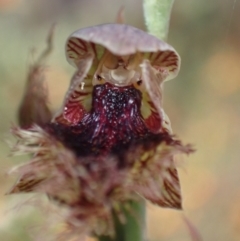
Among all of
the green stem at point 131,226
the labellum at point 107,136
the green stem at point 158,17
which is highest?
the green stem at point 158,17

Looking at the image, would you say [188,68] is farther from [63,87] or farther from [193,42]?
[63,87]

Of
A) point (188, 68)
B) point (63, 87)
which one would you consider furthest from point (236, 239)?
point (63, 87)

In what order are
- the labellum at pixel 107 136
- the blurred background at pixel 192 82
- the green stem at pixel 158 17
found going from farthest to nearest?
the blurred background at pixel 192 82 → the green stem at pixel 158 17 → the labellum at pixel 107 136

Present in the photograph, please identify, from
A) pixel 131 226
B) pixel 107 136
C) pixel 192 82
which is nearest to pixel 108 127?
pixel 107 136

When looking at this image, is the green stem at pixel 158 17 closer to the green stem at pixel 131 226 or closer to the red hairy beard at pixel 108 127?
the red hairy beard at pixel 108 127

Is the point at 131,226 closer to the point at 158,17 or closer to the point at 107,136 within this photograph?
the point at 107,136

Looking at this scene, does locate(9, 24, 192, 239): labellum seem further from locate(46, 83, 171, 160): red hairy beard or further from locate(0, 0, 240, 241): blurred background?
locate(0, 0, 240, 241): blurred background

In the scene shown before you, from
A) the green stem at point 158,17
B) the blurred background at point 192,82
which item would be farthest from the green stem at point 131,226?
the blurred background at point 192,82

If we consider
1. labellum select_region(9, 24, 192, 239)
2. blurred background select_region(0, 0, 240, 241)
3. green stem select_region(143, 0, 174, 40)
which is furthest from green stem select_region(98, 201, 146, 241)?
blurred background select_region(0, 0, 240, 241)
